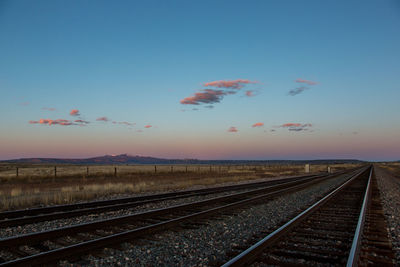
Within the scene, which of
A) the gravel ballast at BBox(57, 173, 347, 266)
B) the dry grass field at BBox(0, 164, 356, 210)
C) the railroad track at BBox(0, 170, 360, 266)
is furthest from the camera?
the dry grass field at BBox(0, 164, 356, 210)

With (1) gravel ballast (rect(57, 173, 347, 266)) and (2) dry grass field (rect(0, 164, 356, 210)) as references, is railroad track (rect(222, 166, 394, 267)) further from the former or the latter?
(2) dry grass field (rect(0, 164, 356, 210))

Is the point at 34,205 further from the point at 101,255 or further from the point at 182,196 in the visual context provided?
the point at 101,255

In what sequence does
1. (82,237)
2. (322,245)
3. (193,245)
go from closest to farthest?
(322,245) → (193,245) → (82,237)

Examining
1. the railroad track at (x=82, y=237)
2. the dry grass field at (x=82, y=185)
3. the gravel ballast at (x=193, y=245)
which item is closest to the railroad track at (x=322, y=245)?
the gravel ballast at (x=193, y=245)

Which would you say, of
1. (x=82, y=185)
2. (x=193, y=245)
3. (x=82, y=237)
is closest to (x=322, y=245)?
(x=193, y=245)

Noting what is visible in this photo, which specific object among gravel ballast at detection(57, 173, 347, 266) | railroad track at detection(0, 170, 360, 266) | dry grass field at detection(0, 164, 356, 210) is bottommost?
dry grass field at detection(0, 164, 356, 210)

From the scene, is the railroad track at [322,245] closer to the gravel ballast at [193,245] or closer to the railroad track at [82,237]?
the gravel ballast at [193,245]

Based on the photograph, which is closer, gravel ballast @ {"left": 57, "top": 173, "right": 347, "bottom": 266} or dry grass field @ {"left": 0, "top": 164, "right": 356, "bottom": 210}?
gravel ballast @ {"left": 57, "top": 173, "right": 347, "bottom": 266}

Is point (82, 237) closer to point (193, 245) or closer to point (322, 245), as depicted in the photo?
point (193, 245)

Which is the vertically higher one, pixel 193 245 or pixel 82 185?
pixel 193 245

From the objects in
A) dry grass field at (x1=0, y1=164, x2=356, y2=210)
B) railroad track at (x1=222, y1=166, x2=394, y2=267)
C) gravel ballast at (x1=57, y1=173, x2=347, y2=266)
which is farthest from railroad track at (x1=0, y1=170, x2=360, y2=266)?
dry grass field at (x1=0, y1=164, x2=356, y2=210)

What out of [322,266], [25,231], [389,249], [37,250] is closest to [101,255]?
[37,250]

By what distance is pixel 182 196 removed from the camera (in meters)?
15.2

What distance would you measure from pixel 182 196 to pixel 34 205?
663 centimetres
